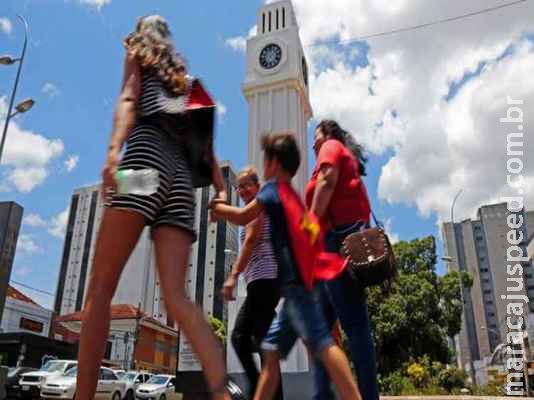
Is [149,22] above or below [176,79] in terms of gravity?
above

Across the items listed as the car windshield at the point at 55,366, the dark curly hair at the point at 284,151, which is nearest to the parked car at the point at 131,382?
the car windshield at the point at 55,366

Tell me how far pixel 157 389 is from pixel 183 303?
16.7 m

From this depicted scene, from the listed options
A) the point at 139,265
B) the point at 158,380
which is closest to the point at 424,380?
the point at 158,380

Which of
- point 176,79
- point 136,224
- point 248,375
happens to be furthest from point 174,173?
point 248,375

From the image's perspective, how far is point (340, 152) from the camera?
2.46 metres

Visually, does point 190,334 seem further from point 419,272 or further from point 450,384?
point 419,272

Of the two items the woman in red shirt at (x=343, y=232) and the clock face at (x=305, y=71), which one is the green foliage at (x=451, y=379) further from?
the clock face at (x=305, y=71)

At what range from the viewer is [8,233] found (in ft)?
26.7

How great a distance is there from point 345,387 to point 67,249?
6830 centimetres

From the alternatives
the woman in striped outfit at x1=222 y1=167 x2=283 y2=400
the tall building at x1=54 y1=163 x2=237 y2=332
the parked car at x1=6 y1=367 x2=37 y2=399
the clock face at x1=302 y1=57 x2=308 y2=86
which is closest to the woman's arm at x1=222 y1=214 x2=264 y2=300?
the woman in striped outfit at x1=222 y1=167 x2=283 y2=400

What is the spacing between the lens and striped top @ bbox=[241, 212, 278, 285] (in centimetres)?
269

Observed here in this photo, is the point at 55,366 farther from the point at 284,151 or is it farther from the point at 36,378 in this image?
the point at 284,151

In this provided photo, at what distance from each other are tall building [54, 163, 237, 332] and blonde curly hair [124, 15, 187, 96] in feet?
135

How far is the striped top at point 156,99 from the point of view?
1.76m
